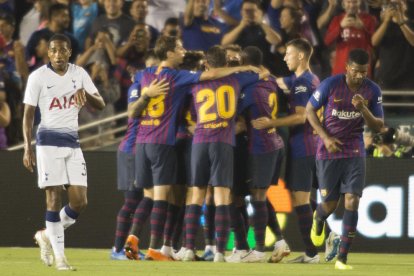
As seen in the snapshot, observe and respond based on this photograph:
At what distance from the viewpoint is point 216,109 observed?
38.4ft

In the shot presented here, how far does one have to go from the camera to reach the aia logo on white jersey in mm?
10234

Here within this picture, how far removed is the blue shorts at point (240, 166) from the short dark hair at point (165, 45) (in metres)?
1.21

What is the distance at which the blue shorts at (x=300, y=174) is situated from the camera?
12.0 meters

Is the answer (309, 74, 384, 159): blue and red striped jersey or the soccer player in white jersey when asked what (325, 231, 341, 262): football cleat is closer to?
(309, 74, 384, 159): blue and red striped jersey

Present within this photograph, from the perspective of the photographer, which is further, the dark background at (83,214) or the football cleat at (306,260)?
the dark background at (83,214)

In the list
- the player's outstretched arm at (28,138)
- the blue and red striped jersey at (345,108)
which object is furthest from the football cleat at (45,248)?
the blue and red striped jersey at (345,108)

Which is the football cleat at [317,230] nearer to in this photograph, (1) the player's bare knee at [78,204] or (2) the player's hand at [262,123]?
(2) the player's hand at [262,123]

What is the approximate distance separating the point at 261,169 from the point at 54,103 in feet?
8.69

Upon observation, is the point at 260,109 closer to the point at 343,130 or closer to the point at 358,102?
the point at 343,130

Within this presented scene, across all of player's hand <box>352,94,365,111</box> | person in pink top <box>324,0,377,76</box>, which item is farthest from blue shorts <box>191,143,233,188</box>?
person in pink top <box>324,0,377,76</box>

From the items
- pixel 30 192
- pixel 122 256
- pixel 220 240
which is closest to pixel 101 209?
pixel 30 192

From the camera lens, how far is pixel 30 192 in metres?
14.5

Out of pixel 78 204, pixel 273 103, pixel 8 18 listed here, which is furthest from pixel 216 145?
pixel 8 18

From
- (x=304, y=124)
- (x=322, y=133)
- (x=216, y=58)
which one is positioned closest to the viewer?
(x=322, y=133)
